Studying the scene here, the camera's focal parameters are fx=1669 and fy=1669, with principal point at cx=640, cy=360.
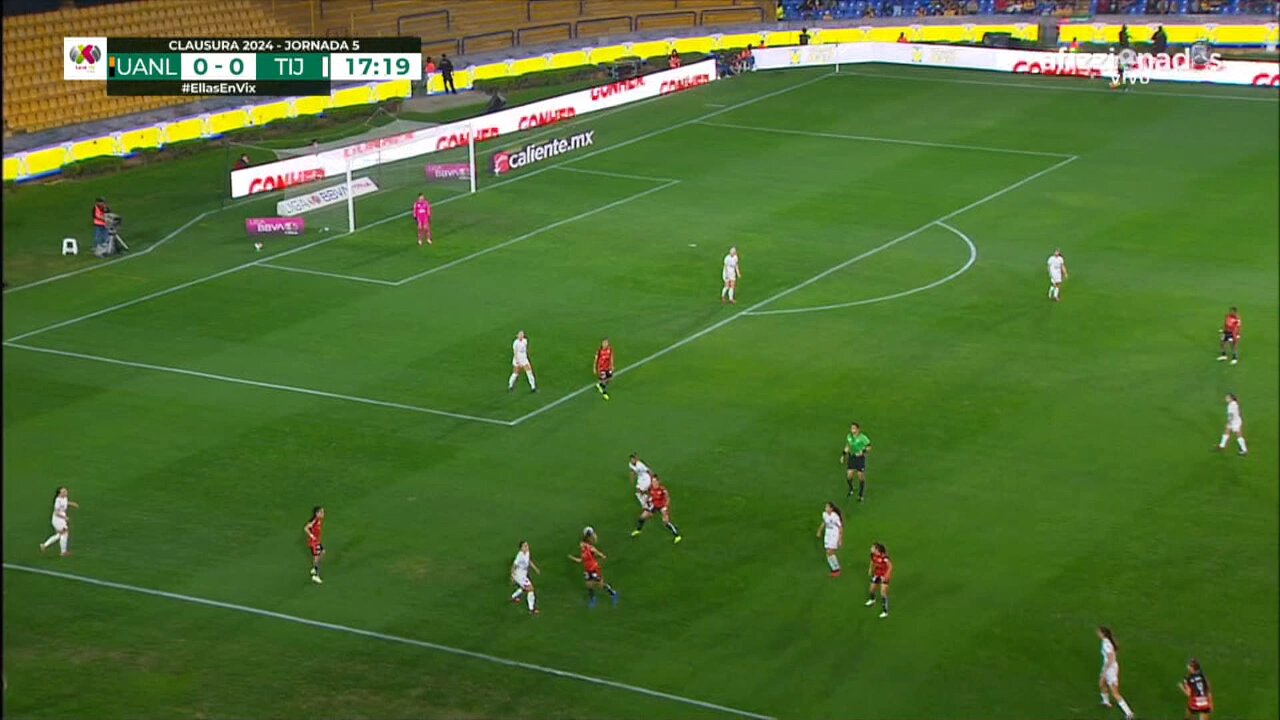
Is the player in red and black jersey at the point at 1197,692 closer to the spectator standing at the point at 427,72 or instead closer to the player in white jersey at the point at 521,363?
the player in white jersey at the point at 521,363

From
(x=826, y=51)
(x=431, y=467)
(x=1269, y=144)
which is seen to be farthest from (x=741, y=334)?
(x=826, y=51)

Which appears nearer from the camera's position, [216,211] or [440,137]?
[216,211]

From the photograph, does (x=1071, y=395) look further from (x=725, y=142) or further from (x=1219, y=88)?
(x=1219, y=88)

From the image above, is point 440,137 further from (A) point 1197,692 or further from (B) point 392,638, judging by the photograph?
(A) point 1197,692

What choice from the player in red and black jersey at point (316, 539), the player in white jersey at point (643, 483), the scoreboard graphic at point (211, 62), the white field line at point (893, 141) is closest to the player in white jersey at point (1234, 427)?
the player in white jersey at point (643, 483)

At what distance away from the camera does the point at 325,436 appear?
36.7 m

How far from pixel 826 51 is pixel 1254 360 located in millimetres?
46347

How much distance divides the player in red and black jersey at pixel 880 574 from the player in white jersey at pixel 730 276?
18.9 metres

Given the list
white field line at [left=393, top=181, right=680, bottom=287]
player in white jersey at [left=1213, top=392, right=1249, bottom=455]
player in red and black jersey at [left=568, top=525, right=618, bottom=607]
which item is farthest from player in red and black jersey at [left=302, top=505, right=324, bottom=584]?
white field line at [left=393, top=181, right=680, bottom=287]

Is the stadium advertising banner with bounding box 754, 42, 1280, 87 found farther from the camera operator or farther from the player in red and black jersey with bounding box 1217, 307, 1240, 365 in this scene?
the camera operator

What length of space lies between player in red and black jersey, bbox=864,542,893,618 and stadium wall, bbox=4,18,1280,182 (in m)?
40.7

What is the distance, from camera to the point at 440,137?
2399 inches

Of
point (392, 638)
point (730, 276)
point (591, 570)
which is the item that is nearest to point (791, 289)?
point (730, 276)

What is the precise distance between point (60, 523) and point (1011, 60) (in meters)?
61.4
